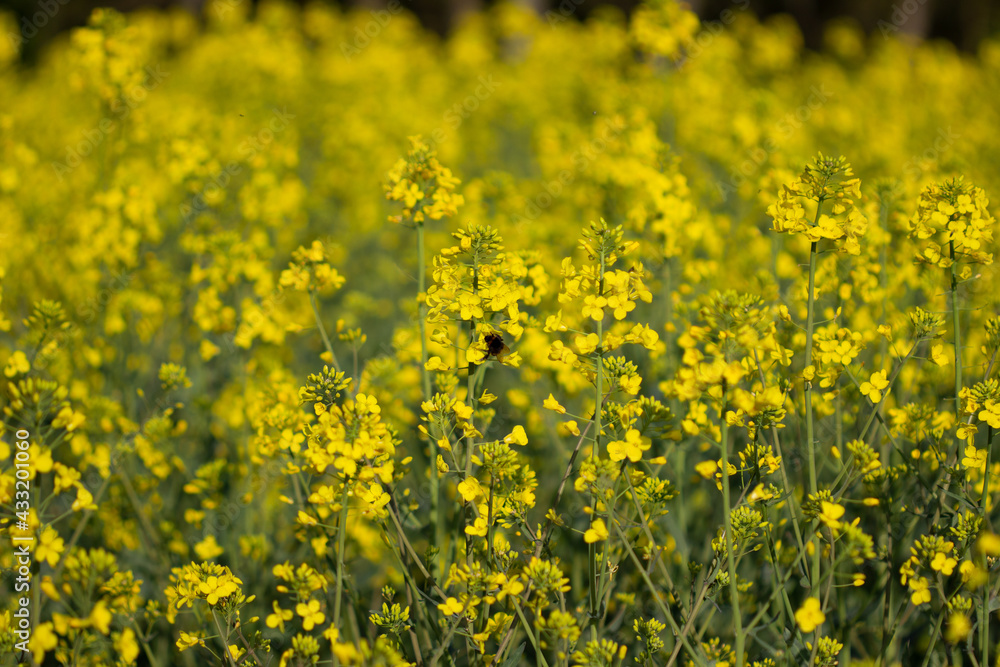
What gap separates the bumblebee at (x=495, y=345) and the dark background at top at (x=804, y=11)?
13953mm

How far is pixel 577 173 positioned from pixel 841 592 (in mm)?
3169

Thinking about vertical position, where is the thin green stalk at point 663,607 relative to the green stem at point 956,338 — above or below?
below

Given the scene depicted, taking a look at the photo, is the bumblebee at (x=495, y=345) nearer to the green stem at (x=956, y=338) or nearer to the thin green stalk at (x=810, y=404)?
the thin green stalk at (x=810, y=404)

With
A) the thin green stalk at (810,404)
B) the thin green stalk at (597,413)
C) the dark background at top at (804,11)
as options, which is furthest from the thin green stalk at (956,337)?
the dark background at top at (804,11)

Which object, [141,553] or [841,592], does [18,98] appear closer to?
[141,553]

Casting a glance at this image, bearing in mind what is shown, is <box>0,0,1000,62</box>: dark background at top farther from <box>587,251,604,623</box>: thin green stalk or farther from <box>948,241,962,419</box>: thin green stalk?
<box>587,251,604,623</box>: thin green stalk

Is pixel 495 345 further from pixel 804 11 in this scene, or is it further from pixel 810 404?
pixel 804 11

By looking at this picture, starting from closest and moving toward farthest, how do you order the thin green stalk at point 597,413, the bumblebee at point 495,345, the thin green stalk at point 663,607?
1. the thin green stalk at point 663,607
2. the thin green stalk at point 597,413
3. the bumblebee at point 495,345

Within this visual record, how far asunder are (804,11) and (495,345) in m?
24.6

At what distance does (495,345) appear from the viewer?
6.22 ft

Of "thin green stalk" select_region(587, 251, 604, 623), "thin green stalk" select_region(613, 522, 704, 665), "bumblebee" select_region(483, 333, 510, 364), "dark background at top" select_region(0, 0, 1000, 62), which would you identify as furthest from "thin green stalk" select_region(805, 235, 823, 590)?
"dark background at top" select_region(0, 0, 1000, 62)

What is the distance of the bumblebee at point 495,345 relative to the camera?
1.88 meters

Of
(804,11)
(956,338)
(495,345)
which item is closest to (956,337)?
(956,338)

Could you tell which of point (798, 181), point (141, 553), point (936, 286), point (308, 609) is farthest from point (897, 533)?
point (141, 553)
